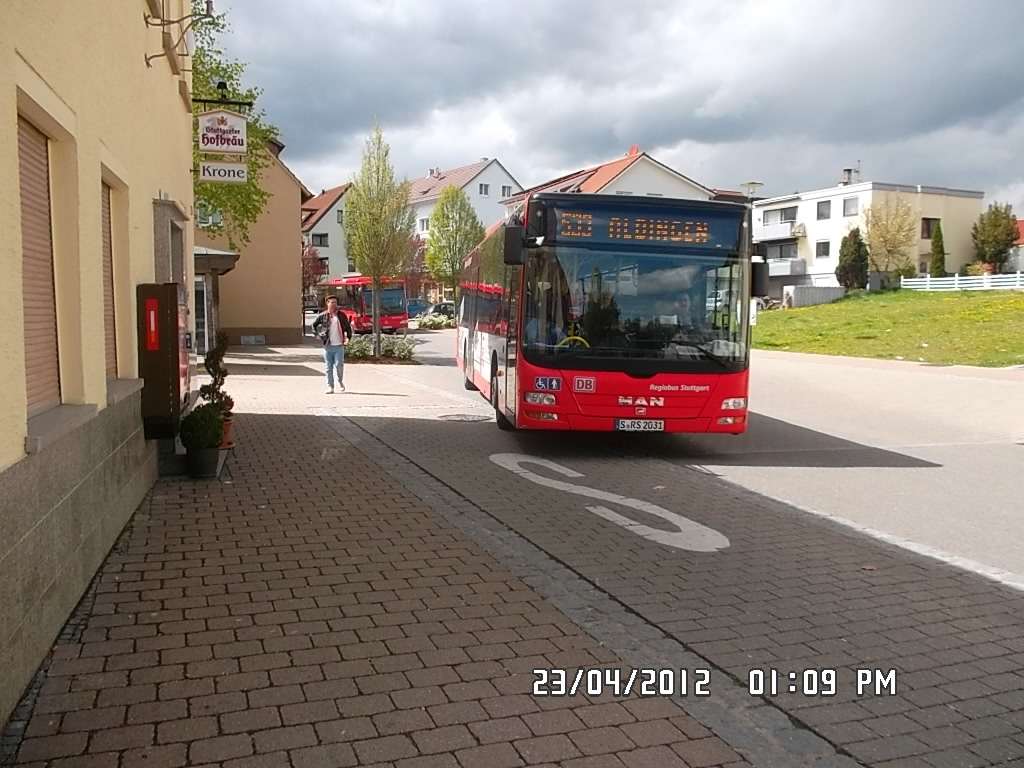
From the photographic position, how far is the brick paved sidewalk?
3.38 metres

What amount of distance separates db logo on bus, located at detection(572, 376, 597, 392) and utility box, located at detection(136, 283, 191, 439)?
13.6 feet

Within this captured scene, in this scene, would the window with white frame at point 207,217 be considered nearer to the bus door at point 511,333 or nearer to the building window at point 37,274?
the bus door at point 511,333

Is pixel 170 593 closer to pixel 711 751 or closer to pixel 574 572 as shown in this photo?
pixel 574 572

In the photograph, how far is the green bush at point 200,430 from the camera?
8344mm

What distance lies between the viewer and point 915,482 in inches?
367

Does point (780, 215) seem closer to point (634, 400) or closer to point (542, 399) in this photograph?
point (634, 400)

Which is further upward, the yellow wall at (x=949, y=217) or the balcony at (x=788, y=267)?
the yellow wall at (x=949, y=217)

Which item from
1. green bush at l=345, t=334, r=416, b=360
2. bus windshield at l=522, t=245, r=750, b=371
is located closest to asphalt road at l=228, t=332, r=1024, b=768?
bus windshield at l=522, t=245, r=750, b=371

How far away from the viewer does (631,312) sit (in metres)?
10.1

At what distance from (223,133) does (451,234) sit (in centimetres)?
5219

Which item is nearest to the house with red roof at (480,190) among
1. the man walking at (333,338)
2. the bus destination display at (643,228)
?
the man walking at (333,338)

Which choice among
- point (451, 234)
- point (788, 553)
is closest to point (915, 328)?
point (788, 553)

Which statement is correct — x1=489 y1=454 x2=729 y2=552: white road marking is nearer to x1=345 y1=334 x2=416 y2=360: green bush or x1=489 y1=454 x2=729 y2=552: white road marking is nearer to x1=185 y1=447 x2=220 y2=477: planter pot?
x1=185 y1=447 x2=220 y2=477: planter pot

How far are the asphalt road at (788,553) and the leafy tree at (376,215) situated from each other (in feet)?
44.9
